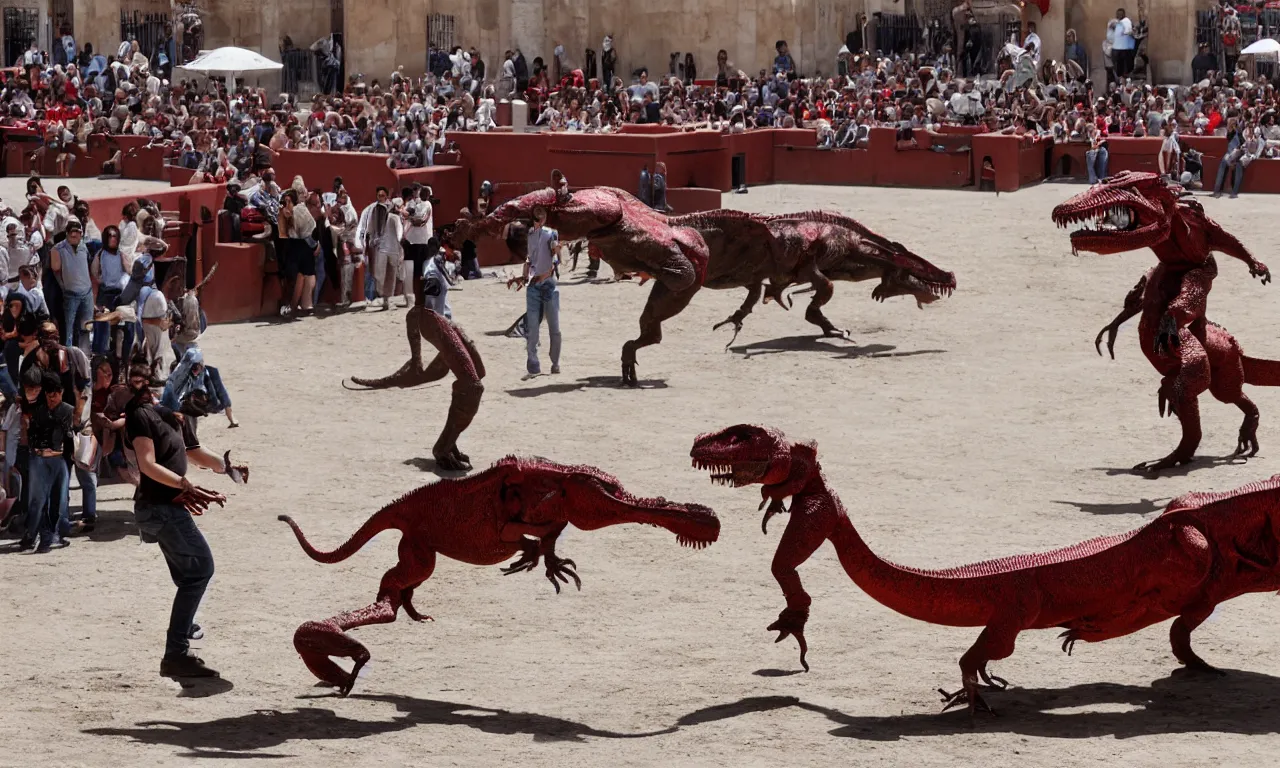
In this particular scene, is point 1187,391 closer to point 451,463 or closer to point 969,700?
point 451,463

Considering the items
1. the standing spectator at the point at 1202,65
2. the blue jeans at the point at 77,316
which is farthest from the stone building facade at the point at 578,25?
the blue jeans at the point at 77,316

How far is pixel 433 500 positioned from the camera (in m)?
10.6

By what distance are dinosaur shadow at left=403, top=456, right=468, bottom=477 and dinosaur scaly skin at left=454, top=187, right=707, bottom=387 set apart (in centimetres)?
314

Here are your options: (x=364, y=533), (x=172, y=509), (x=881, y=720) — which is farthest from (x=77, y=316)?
(x=881, y=720)

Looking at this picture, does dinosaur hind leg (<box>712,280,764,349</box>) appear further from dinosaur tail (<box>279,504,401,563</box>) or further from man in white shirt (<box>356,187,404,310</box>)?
dinosaur tail (<box>279,504,401,563</box>)

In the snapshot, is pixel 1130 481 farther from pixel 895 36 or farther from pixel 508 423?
pixel 895 36

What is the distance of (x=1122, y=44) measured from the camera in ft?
137

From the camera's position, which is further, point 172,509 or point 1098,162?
point 1098,162

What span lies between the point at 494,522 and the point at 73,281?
1023cm

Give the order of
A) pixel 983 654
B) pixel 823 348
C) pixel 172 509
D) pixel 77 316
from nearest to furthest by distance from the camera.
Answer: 1. pixel 983 654
2. pixel 172 509
3. pixel 77 316
4. pixel 823 348

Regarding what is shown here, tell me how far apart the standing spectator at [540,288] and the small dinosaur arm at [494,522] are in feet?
28.5

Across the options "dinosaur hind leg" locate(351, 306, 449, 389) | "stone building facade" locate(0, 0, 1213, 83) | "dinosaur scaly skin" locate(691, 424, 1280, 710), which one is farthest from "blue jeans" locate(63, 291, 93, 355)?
"stone building facade" locate(0, 0, 1213, 83)

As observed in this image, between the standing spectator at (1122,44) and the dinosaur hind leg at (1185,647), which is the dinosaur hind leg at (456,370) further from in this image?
the standing spectator at (1122,44)

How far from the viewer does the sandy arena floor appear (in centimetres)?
982
